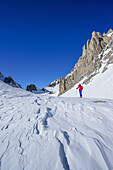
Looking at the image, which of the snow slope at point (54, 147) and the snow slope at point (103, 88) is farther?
the snow slope at point (103, 88)

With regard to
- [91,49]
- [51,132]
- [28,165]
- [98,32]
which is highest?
[98,32]

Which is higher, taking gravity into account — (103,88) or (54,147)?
(103,88)

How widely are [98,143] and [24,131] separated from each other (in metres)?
Result: 2.22

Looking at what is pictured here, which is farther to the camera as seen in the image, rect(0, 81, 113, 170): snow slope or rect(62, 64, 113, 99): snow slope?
rect(62, 64, 113, 99): snow slope

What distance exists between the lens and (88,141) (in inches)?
89.5

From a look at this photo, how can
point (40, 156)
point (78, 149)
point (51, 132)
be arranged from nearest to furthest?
point (40, 156) < point (78, 149) < point (51, 132)

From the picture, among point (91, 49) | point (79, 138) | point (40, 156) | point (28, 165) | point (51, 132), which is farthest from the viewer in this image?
point (91, 49)

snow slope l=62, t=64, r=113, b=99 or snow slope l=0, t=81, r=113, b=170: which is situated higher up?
snow slope l=62, t=64, r=113, b=99

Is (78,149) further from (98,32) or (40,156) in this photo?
(98,32)

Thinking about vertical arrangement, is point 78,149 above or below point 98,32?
below

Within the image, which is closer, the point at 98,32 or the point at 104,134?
the point at 104,134

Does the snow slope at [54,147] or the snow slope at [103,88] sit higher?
the snow slope at [103,88]

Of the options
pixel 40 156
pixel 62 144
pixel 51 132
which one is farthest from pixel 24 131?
pixel 62 144

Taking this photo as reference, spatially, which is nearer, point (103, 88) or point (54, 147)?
point (54, 147)
